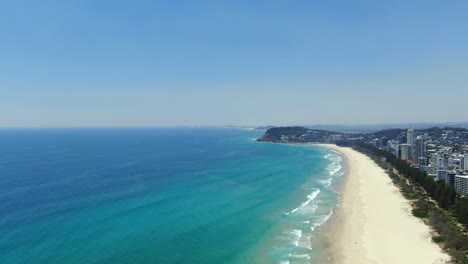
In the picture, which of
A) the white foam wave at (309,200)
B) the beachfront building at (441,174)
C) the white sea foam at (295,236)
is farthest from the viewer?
the beachfront building at (441,174)

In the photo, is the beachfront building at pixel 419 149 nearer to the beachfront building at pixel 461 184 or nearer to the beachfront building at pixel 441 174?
the beachfront building at pixel 441 174

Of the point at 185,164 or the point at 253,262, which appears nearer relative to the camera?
the point at 253,262

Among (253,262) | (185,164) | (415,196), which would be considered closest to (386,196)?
(415,196)

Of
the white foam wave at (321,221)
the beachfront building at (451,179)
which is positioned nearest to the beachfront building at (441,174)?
the beachfront building at (451,179)

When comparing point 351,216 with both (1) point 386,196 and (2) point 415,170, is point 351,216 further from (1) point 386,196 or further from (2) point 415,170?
(2) point 415,170

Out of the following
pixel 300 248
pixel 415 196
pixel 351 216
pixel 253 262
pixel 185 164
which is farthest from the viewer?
pixel 185 164

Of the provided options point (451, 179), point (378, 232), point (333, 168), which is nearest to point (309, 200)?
point (378, 232)

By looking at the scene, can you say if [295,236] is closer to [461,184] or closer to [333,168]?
[461,184]
